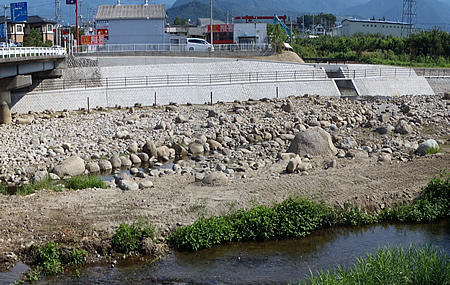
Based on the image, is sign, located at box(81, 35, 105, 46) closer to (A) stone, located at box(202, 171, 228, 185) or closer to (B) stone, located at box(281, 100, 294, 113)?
(B) stone, located at box(281, 100, 294, 113)

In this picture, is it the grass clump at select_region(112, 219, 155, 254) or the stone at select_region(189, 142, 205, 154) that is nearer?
the grass clump at select_region(112, 219, 155, 254)

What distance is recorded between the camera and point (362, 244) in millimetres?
15805

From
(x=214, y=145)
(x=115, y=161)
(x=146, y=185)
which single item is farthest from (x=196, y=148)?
(x=146, y=185)

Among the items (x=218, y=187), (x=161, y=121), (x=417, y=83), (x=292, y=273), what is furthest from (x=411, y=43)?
(x=292, y=273)

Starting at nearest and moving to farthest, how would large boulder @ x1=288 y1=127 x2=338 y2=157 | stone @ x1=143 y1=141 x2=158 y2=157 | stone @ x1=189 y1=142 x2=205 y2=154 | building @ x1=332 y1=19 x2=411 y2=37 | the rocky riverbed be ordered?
the rocky riverbed → large boulder @ x1=288 y1=127 x2=338 y2=157 → stone @ x1=143 y1=141 x2=158 y2=157 → stone @ x1=189 y1=142 x2=205 y2=154 → building @ x1=332 y1=19 x2=411 y2=37

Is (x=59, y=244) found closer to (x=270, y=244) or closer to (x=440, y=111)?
(x=270, y=244)

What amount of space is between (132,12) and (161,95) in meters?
21.4

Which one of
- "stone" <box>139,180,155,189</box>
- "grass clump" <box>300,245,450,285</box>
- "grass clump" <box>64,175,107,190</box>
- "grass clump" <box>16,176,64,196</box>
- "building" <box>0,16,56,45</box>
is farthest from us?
"building" <box>0,16,56,45</box>

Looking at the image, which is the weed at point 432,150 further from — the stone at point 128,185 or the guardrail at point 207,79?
the guardrail at point 207,79

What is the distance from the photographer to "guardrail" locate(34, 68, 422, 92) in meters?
43.4

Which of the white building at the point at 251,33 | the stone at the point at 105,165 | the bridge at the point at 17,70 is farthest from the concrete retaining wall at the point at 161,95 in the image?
the white building at the point at 251,33

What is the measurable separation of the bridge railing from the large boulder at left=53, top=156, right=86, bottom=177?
1138 centimetres

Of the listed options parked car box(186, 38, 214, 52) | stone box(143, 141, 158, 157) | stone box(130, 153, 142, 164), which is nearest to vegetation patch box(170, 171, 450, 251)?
stone box(130, 153, 142, 164)

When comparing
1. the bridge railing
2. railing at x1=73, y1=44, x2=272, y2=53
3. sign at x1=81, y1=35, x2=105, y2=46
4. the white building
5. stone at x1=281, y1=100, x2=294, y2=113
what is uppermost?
the white building
